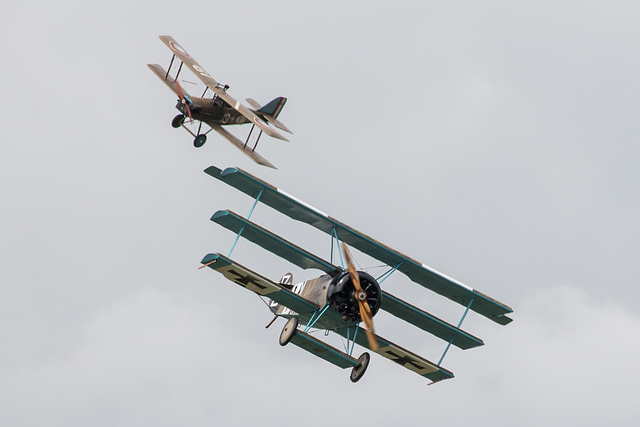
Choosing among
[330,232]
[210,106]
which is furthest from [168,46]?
[330,232]

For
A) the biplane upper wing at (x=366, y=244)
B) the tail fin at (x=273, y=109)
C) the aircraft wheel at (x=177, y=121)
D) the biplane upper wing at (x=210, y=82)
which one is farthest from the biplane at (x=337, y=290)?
the tail fin at (x=273, y=109)

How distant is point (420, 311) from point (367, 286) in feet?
12.2

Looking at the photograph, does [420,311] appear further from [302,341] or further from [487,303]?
[302,341]

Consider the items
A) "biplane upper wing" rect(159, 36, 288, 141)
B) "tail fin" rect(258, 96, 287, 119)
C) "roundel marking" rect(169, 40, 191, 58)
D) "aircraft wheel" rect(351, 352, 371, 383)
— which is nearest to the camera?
"aircraft wheel" rect(351, 352, 371, 383)

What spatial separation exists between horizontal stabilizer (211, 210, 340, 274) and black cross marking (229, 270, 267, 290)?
111cm

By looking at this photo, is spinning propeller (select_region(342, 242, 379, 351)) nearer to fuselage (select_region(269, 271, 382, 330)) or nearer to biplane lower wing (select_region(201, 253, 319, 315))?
fuselage (select_region(269, 271, 382, 330))

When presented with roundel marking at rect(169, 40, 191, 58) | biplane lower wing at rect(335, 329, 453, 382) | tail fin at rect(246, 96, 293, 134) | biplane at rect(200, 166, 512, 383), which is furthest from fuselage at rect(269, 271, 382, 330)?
roundel marking at rect(169, 40, 191, 58)

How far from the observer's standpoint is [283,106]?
4566cm

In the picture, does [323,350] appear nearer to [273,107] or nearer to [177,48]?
[273,107]

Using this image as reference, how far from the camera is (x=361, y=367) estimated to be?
31500 millimetres

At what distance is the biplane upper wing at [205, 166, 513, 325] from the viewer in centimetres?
3059

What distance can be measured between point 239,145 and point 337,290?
14.9 meters

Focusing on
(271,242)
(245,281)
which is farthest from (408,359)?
(245,281)

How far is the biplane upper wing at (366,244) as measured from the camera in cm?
3059
